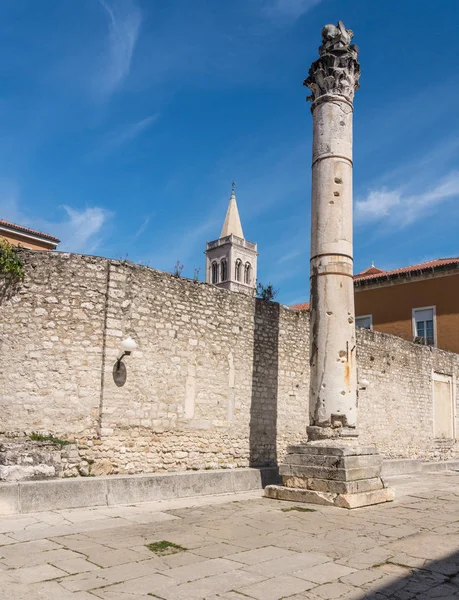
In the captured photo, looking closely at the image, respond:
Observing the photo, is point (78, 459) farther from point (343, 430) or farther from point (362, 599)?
point (362, 599)

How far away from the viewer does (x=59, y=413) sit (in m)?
8.94

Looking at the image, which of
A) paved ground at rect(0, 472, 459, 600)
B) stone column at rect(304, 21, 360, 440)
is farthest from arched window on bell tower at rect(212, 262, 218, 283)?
paved ground at rect(0, 472, 459, 600)

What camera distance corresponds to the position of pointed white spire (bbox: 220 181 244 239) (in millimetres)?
72188

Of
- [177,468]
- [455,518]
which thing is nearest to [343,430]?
[455,518]

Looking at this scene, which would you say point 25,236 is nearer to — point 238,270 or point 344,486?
point 344,486

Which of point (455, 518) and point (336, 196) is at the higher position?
point (336, 196)

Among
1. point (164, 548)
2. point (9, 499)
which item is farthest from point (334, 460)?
point (9, 499)

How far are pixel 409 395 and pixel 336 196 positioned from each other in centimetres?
931

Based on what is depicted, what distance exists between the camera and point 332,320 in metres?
9.34

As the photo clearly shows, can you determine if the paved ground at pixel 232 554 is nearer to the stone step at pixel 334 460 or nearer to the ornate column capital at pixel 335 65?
the stone step at pixel 334 460

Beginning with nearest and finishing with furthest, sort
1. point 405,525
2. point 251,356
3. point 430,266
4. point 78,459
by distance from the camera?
1. point 405,525
2. point 78,459
3. point 251,356
4. point 430,266

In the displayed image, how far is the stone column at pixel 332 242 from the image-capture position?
361 inches

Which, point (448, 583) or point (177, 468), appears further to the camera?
point (177, 468)

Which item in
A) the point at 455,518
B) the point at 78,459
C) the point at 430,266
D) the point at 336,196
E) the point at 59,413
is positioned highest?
the point at 430,266
